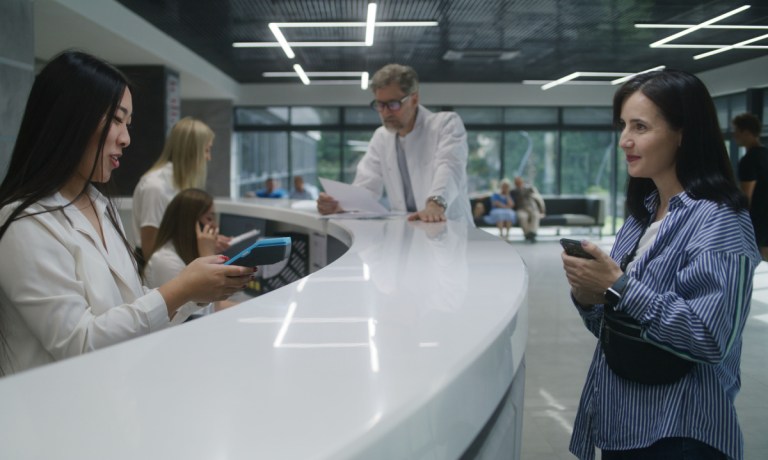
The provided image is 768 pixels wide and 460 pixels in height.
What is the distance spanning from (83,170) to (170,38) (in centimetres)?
957

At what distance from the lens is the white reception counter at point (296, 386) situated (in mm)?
572

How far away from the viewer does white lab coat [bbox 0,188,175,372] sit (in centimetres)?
125

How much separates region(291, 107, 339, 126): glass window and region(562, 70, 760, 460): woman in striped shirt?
1443 cm

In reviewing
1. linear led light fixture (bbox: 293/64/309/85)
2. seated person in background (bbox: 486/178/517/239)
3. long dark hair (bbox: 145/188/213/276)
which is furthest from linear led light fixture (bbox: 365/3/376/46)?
seated person in background (bbox: 486/178/517/239)

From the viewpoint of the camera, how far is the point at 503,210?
14.0 metres

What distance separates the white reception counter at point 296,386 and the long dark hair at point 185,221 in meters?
2.01

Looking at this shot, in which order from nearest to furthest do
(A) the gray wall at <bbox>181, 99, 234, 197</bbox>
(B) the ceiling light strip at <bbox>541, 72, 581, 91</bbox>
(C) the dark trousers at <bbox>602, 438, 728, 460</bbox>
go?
(C) the dark trousers at <bbox>602, 438, 728, 460</bbox> < (B) the ceiling light strip at <bbox>541, 72, 581, 91</bbox> < (A) the gray wall at <bbox>181, 99, 234, 197</bbox>

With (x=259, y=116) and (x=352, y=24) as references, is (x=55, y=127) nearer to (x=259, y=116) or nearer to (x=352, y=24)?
(x=352, y=24)

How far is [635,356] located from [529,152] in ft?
49.4

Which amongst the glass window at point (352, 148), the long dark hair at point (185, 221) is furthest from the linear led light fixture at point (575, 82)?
the long dark hair at point (185, 221)

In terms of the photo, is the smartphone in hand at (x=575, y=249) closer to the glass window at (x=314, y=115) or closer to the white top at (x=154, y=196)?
the white top at (x=154, y=196)

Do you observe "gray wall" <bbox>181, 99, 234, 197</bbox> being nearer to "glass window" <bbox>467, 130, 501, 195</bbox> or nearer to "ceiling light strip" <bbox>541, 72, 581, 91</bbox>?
"glass window" <bbox>467, 130, 501, 195</bbox>

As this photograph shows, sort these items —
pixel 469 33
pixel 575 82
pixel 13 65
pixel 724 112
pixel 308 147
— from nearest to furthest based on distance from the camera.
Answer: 1. pixel 13 65
2. pixel 469 33
3. pixel 724 112
4. pixel 575 82
5. pixel 308 147

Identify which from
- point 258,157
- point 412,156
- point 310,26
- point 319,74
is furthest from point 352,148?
point 412,156
